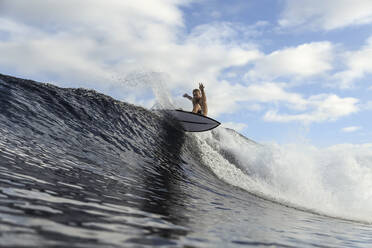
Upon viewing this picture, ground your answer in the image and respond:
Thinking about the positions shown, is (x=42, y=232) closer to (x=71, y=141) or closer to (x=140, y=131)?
(x=71, y=141)

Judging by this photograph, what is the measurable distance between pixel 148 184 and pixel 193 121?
314 inches

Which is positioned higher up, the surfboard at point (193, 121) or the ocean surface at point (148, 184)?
the surfboard at point (193, 121)

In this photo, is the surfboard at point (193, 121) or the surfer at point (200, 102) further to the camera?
the surfer at point (200, 102)

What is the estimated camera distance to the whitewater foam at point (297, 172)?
12688 millimetres

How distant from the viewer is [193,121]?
568 inches

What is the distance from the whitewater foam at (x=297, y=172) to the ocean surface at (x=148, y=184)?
6 centimetres

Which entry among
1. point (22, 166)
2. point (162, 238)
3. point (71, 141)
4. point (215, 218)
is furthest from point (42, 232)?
point (71, 141)

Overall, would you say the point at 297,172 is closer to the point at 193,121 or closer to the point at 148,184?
the point at 193,121

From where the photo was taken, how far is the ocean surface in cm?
328

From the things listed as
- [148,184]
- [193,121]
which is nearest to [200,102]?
[193,121]

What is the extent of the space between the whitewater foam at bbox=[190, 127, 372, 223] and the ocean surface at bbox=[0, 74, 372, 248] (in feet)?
0.19

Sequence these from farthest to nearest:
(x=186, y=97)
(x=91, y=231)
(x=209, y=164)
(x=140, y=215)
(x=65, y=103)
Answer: (x=186, y=97)
(x=209, y=164)
(x=65, y=103)
(x=140, y=215)
(x=91, y=231)

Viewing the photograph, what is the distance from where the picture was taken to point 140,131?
1243 centimetres

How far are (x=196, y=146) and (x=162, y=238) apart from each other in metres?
11.4
